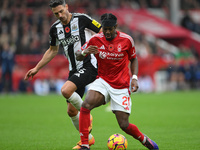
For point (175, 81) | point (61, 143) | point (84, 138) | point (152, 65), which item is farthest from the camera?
point (175, 81)

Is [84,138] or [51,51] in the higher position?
[51,51]

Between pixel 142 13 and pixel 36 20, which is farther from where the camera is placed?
pixel 142 13

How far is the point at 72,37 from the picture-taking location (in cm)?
729

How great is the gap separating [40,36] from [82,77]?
1727 centimetres

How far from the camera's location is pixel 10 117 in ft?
38.9

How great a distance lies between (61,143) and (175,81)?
1789 centimetres

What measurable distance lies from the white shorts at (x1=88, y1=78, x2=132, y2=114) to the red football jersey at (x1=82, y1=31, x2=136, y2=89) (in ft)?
0.26

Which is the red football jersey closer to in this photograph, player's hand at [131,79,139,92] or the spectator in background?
player's hand at [131,79,139,92]

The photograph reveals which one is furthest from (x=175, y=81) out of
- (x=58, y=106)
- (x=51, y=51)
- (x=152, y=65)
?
(x=51, y=51)

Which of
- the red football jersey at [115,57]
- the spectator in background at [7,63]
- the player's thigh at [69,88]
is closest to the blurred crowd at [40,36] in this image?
the spectator in background at [7,63]

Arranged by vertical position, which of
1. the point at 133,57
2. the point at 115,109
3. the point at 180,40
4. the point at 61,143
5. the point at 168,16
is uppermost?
the point at 168,16

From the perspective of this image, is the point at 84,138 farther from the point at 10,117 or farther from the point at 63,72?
the point at 63,72

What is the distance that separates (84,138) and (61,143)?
1.28 m

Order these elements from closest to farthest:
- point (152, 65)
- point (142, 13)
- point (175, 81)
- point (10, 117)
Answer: point (10, 117), point (152, 65), point (175, 81), point (142, 13)
